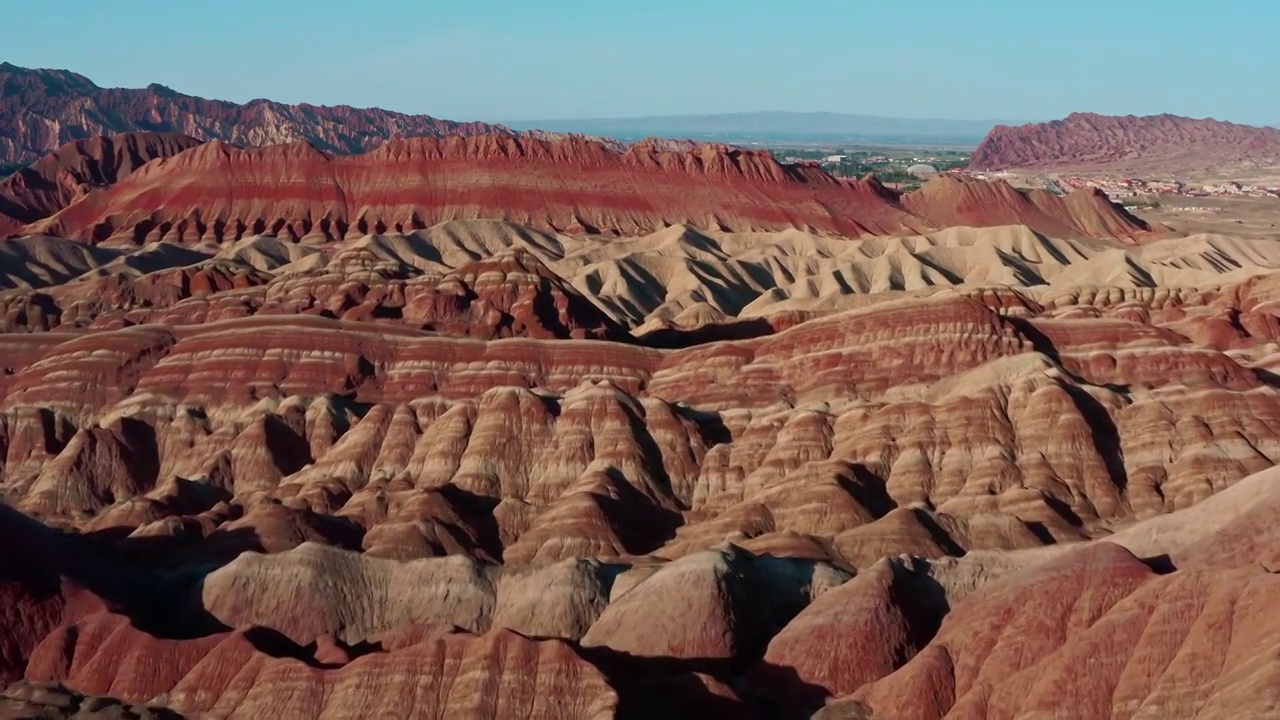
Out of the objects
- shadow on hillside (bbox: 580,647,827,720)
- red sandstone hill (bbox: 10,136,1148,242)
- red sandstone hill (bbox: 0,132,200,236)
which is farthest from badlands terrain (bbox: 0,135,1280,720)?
red sandstone hill (bbox: 0,132,200,236)

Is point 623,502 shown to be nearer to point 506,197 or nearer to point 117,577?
point 117,577

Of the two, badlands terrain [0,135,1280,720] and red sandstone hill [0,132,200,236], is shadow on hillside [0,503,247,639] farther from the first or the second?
red sandstone hill [0,132,200,236]

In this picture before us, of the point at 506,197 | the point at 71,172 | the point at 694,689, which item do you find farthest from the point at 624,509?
the point at 71,172

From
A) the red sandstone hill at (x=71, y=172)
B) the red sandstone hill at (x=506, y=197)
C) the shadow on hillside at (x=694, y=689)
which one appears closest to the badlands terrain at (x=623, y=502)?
the shadow on hillside at (x=694, y=689)

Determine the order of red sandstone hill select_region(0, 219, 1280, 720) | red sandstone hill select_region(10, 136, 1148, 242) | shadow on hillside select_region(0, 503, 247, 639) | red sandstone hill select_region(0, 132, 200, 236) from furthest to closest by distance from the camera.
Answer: red sandstone hill select_region(0, 132, 200, 236), red sandstone hill select_region(10, 136, 1148, 242), shadow on hillside select_region(0, 503, 247, 639), red sandstone hill select_region(0, 219, 1280, 720)

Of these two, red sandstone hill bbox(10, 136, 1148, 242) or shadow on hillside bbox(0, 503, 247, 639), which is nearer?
shadow on hillside bbox(0, 503, 247, 639)

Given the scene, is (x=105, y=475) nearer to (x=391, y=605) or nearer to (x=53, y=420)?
(x=53, y=420)

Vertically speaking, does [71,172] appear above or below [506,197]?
below
